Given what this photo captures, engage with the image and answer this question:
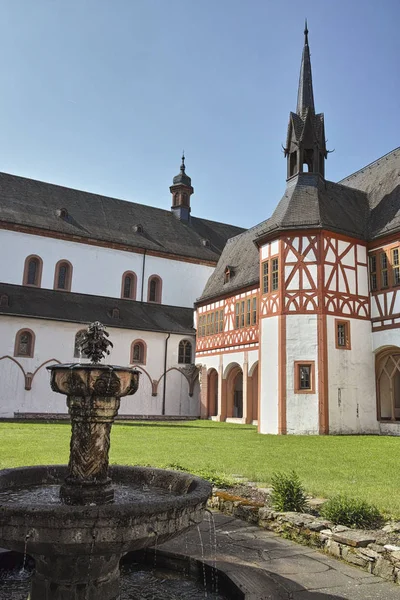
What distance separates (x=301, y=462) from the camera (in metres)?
12.1

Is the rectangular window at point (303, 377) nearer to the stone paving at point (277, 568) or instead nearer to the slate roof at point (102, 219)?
the stone paving at point (277, 568)

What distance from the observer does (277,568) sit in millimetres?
4871

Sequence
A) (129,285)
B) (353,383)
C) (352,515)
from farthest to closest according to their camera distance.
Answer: (129,285)
(353,383)
(352,515)

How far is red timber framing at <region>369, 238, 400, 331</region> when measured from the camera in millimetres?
→ 22156

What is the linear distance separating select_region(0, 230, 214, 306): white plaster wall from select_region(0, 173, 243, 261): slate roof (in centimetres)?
92

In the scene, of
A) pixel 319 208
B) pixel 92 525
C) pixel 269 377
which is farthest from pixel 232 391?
pixel 92 525

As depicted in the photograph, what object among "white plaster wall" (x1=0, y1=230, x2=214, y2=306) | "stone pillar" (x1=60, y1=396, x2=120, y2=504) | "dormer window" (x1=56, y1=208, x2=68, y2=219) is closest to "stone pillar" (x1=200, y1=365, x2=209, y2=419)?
"white plaster wall" (x1=0, y1=230, x2=214, y2=306)

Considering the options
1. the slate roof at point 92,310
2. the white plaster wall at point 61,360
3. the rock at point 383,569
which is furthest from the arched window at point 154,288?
the rock at point 383,569

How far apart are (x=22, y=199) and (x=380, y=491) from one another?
108 ft

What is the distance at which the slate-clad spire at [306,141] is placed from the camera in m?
26.3

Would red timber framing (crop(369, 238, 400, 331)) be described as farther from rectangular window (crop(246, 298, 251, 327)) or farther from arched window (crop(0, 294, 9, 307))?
arched window (crop(0, 294, 9, 307))

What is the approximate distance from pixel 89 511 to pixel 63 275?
3320cm

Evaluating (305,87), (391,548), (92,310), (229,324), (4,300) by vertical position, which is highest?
(305,87)

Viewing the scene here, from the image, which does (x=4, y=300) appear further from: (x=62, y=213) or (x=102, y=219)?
(x=102, y=219)
